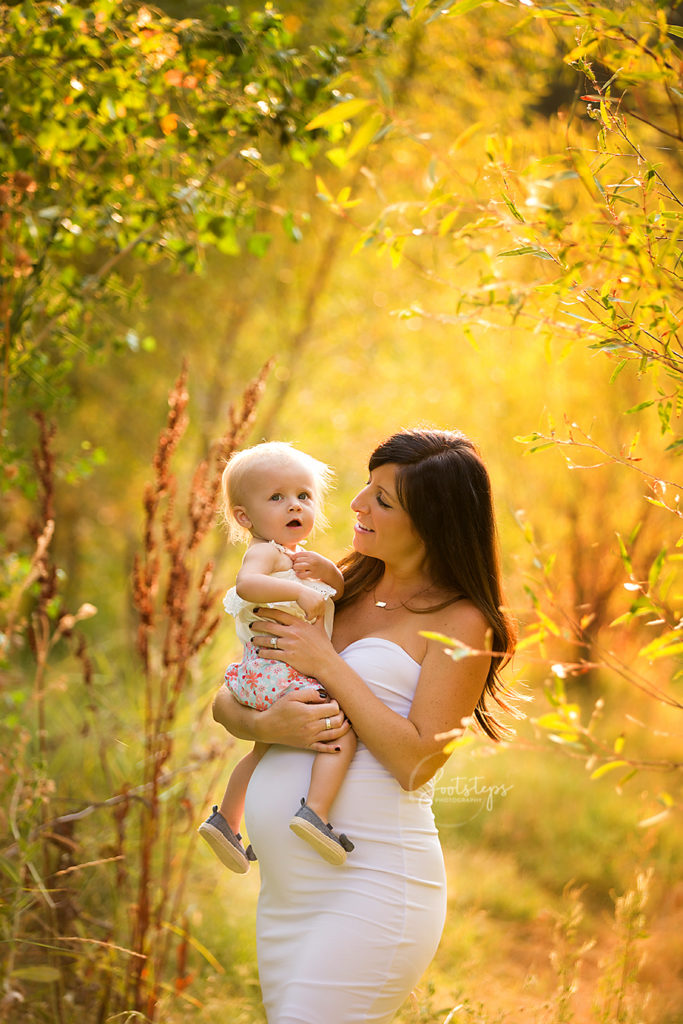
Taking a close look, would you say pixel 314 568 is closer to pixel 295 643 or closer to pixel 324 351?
pixel 295 643

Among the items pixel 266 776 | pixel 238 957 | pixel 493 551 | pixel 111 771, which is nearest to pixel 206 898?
pixel 238 957

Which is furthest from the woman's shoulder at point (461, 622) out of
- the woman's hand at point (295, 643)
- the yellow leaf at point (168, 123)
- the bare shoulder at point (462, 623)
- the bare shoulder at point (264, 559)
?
the yellow leaf at point (168, 123)

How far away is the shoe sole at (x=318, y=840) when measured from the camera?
1784 mm

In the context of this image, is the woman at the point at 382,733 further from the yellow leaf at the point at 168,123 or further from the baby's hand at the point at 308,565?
the yellow leaf at the point at 168,123

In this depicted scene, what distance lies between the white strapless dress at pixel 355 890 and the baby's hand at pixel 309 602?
0.13 metres

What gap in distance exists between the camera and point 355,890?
185 cm

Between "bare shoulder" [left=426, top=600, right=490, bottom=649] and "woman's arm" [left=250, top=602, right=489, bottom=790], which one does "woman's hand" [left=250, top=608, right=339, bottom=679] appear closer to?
"woman's arm" [left=250, top=602, right=489, bottom=790]

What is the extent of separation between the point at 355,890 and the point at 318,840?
159 mm

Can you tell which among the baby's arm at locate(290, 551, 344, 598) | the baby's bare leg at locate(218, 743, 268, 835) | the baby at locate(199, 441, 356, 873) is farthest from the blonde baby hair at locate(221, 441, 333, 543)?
the baby's bare leg at locate(218, 743, 268, 835)

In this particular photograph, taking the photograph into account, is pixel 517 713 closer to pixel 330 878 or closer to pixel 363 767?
pixel 363 767

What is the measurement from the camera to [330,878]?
1.88 m

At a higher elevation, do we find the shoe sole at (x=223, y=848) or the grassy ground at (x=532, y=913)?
the shoe sole at (x=223, y=848)

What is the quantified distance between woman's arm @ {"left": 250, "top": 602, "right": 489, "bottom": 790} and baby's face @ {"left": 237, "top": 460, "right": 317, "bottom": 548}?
27cm

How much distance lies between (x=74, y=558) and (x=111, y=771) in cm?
519
